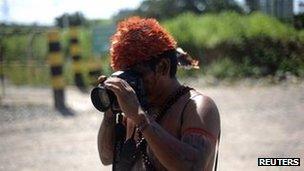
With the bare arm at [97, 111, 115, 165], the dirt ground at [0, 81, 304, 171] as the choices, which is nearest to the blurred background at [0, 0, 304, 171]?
the dirt ground at [0, 81, 304, 171]

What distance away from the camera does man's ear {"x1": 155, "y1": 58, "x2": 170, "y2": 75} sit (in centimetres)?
228

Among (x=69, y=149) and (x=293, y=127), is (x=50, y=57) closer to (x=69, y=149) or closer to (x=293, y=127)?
(x=69, y=149)

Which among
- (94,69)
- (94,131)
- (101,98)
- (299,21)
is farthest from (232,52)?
(101,98)

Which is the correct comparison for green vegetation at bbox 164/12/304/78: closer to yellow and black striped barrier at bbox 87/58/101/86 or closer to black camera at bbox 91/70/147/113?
yellow and black striped barrier at bbox 87/58/101/86

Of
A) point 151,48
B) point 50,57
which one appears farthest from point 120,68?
point 50,57

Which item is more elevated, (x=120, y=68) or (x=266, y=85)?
(x=266, y=85)

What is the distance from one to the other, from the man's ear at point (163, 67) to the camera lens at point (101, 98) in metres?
0.20

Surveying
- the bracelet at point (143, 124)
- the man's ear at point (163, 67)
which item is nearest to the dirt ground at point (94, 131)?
the man's ear at point (163, 67)

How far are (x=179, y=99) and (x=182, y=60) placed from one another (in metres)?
0.23

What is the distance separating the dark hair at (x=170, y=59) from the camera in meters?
2.27

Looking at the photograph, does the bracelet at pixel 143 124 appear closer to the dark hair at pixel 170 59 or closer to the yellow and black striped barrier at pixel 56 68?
the dark hair at pixel 170 59

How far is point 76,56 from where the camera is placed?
11.1 m

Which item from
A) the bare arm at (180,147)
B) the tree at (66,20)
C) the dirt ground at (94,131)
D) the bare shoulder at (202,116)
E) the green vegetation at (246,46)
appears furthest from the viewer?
the tree at (66,20)

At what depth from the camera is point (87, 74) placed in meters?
11.4
